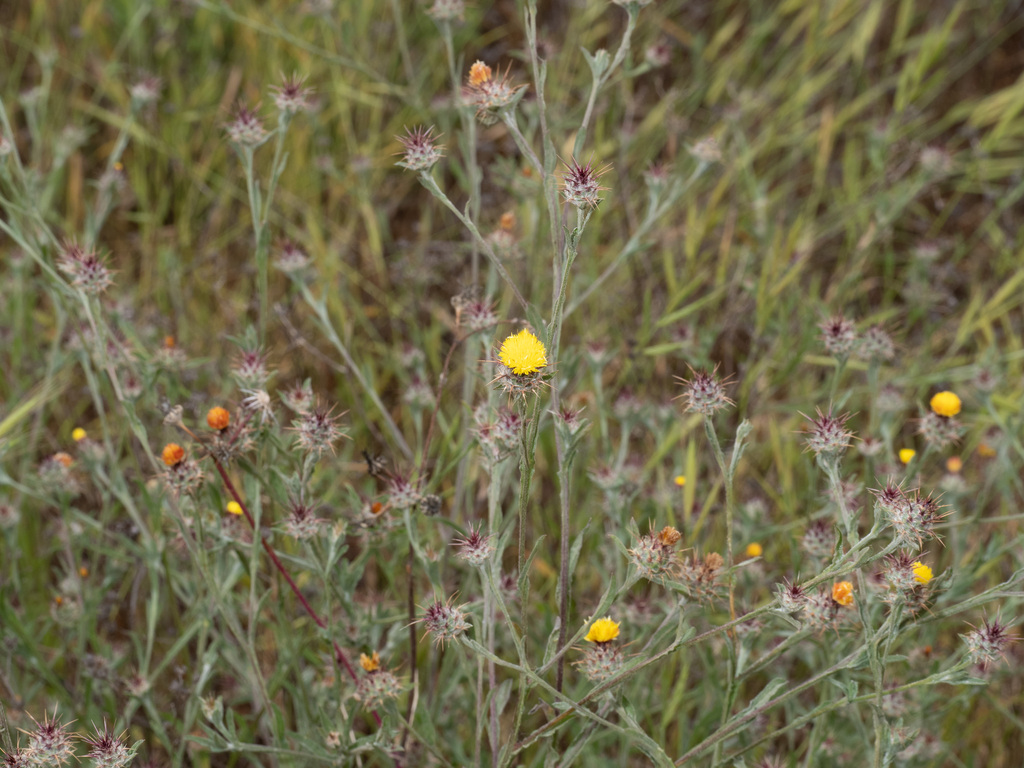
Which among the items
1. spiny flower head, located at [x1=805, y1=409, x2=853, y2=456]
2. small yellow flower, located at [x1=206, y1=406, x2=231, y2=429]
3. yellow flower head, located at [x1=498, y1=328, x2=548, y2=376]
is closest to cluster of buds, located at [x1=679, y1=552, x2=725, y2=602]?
spiny flower head, located at [x1=805, y1=409, x2=853, y2=456]

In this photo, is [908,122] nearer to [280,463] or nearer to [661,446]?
[661,446]

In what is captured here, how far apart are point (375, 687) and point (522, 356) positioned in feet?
2.56

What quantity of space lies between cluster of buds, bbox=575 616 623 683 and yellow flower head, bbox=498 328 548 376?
0.53 metres

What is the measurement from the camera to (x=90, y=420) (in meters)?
3.55

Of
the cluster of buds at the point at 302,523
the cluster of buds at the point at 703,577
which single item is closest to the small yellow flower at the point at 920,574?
the cluster of buds at the point at 703,577

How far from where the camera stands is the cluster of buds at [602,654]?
1779 millimetres

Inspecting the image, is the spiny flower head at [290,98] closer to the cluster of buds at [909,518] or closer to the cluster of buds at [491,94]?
the cluster of buds at [491,94]

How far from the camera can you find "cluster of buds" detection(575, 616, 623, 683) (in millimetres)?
1779

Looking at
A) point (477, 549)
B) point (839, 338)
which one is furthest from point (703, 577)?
point (839, 338)

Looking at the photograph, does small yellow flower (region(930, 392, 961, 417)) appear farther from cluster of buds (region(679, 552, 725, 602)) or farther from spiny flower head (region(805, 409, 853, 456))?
cluster of buds (region(679, 552, 725, 602))

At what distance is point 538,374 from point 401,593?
150 cm

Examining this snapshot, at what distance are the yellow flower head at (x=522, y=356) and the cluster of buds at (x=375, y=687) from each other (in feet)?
2.43

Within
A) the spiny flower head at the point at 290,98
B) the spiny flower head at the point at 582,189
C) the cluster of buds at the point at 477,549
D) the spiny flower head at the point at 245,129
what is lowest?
the cluster of buds at the point at 477,549

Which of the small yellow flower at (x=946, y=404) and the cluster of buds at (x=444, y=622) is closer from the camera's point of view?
the cluster of buds at (x=444, y=622)
